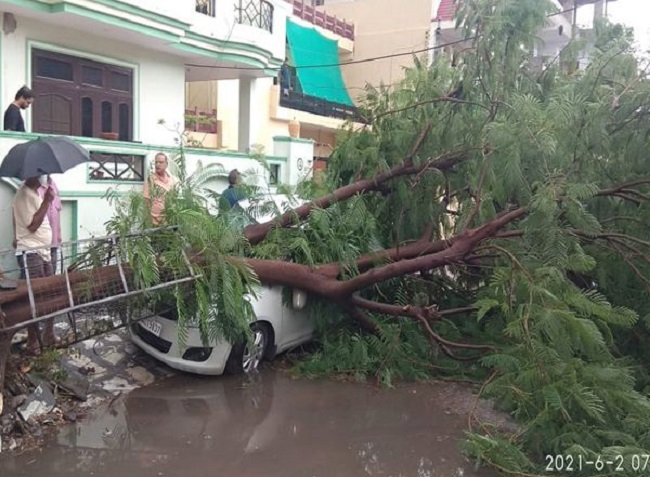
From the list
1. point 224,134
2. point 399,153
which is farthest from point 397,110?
point 224,134

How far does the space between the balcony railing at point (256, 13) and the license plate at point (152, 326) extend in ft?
28.1

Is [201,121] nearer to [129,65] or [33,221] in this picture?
[129,65]

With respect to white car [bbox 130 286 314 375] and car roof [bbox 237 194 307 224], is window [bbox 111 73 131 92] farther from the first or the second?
white car [bbox 130 286 314 375]

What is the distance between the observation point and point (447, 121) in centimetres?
687

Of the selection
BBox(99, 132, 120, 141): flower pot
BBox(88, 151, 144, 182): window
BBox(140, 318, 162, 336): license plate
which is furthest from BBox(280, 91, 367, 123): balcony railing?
BBox(140, 318, 162, 336): license plate

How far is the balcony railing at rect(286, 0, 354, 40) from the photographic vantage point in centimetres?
2025

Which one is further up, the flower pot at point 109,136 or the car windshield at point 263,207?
the flower pot at point 109,136

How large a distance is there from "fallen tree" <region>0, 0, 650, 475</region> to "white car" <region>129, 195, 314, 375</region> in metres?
0.25

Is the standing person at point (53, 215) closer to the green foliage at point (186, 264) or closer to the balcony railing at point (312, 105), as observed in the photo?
the green foliage at point (186, 264)

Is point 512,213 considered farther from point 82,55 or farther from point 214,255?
point 82,55

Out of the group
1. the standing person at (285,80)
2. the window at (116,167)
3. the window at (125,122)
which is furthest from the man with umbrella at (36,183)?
the standing person at (285,80)

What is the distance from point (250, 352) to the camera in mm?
6336

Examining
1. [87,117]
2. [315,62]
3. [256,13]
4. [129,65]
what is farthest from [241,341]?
[315,62]

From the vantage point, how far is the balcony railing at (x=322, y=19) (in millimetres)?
20250
